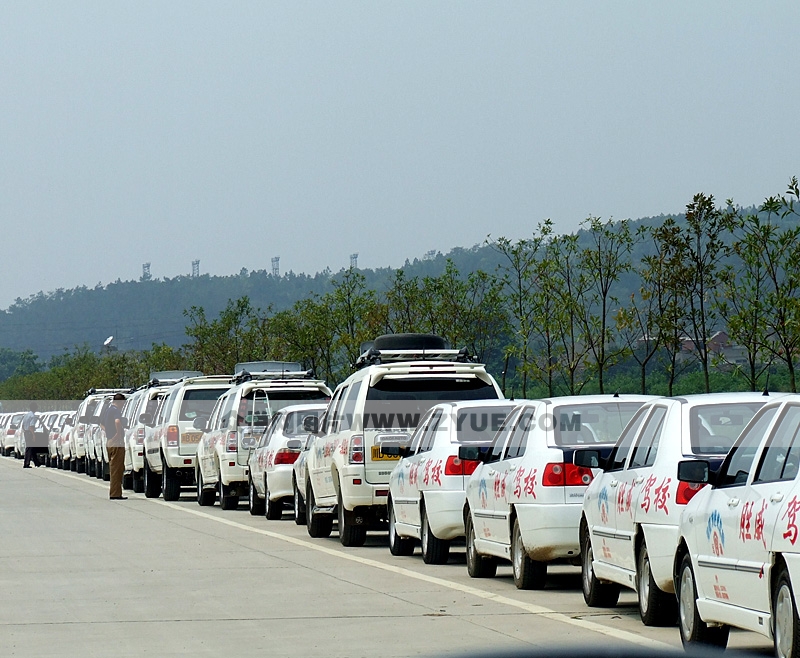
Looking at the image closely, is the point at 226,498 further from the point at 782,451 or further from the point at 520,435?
the point at 782,451

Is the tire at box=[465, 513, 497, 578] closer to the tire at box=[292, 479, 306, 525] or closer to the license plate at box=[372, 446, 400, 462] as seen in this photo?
the license plate at box=[372, 446, 400, 462]

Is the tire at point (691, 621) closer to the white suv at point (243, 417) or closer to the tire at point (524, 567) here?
the tire at point (524, 567)

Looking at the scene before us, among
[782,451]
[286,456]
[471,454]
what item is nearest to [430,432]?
[471,454]

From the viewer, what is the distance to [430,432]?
631 inches

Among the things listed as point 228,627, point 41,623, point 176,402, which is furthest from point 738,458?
point 176,402

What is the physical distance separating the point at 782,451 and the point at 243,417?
58.3 ft

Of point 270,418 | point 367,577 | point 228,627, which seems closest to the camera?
point 228,627

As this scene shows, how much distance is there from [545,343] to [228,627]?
29709 mm

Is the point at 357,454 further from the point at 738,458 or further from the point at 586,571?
the point at 738,458

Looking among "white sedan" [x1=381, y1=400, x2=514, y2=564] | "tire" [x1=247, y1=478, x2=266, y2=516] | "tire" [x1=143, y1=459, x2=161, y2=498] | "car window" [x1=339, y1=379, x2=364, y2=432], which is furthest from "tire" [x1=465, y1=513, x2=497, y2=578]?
"tire" [x1=143, y1=459, x2=161, y2=498]

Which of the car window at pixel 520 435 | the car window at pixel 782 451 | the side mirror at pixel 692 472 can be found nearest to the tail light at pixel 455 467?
the car window at pixel 520 435

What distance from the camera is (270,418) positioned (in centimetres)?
2506

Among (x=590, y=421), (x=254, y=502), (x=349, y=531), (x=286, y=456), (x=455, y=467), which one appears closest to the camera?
(x=590, y=421)

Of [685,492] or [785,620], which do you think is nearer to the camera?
[785,620]
